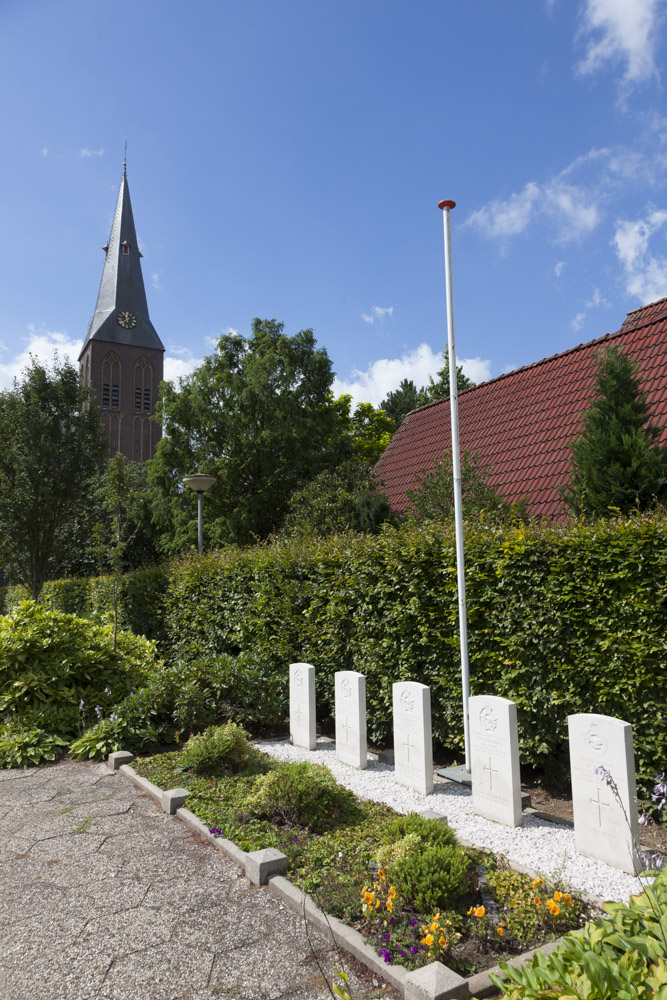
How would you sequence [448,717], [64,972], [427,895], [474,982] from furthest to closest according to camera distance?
1. [448,717]
2. [427,895]
3. [64,972]
4. [474,982]

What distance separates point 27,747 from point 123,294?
57912 mm

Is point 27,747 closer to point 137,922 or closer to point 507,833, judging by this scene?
point 137,922

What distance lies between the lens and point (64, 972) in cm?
306

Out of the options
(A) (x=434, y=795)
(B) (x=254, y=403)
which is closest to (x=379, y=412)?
(B) (x=254, y=403)

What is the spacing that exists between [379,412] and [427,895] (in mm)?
29700

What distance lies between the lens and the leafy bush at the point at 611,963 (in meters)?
1.93

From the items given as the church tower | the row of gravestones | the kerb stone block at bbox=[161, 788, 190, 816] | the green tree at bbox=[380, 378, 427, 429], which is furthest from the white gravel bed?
the church tower

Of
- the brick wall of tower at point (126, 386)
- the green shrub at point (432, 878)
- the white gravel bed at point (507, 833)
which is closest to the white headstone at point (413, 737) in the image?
the white gravel bed at point (507, 833)

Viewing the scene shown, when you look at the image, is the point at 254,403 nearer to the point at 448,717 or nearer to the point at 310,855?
the point at 448,717

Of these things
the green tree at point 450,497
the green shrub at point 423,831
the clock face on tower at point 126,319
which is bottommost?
the green shrub at point 423,831

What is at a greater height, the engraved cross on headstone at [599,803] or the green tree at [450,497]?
the green tree at [450,497]

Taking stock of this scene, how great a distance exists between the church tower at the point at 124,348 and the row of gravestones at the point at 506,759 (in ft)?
178

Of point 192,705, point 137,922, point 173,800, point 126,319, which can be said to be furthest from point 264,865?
point 126,319

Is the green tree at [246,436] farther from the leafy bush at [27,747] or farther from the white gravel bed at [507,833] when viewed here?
the white gravel bed at [507,833]
